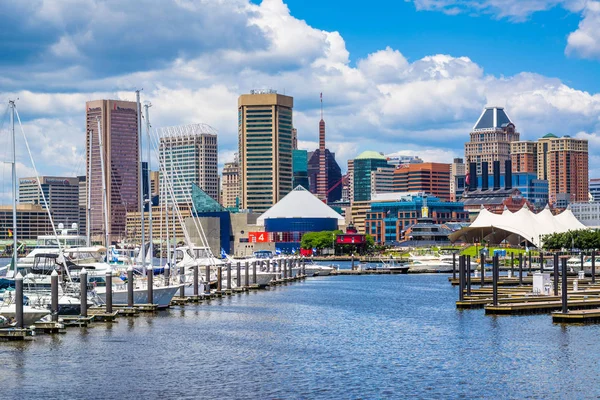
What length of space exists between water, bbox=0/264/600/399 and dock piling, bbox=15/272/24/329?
64.7 inches

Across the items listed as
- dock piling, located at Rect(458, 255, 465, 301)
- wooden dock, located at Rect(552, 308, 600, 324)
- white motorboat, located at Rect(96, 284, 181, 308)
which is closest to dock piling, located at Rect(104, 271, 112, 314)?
white motorboat, located at Rect(96, 284, 181, 308)

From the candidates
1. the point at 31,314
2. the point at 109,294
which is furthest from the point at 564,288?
the point at 31,314

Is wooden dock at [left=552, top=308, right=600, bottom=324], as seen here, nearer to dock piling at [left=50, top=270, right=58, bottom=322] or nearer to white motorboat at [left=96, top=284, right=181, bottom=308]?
white motorboat at [left=96, top=284, right=181, bottom=308]

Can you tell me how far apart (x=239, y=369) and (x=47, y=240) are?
5912 centimetres

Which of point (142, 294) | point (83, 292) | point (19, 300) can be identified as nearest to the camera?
point (19, 300)

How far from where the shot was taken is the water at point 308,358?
50.1 meters

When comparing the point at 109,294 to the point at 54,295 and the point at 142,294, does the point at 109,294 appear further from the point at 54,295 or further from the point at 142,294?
the point at 142,294

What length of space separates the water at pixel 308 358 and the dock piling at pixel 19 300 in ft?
5.39

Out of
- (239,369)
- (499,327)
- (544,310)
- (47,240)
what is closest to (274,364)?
(239,369)

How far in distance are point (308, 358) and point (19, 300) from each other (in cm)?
1704

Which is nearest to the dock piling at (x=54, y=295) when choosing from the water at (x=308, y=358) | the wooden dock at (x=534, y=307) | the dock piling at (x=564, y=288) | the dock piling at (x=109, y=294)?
the water at (x=308, y=358)

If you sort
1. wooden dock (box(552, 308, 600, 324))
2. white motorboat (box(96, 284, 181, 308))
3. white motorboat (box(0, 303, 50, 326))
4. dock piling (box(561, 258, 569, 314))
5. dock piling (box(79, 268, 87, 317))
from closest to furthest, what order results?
white motorboat (box(0, 303, 50, 326)) < dock piling (box(79, 268, 87, 317)) < dock piling (box(561, 258, 569, 314)) < wooden dock (box(552, 308, 600, 324)) < white motorboat (box(96, 284, 181, 308))

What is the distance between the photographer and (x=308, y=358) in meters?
60.1

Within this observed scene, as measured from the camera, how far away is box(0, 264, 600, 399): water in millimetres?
50062
